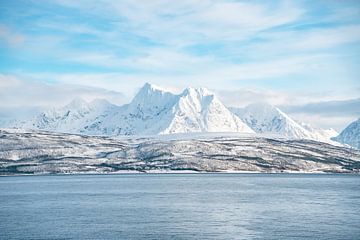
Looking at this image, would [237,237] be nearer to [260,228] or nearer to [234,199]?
[260,228]

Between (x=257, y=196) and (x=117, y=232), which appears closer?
(x=117, y=232)

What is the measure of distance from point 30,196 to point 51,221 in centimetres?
6495

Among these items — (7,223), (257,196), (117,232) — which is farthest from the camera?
(257,196)

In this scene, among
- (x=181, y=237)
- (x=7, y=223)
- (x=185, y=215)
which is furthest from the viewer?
(x=185, y=215)

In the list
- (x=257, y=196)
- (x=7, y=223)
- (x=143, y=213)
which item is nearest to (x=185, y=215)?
(x=143, y=213)

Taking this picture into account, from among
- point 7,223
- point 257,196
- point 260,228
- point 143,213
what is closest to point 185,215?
point 143,213

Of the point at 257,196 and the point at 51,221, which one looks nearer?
the point at 51,221

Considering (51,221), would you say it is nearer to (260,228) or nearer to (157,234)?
(157,234)

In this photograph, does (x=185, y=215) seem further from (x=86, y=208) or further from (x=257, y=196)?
(x=257, y=196)

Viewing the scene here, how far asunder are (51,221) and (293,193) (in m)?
88.7

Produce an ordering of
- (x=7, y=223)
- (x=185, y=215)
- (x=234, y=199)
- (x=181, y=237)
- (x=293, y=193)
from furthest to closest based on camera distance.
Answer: (x=293, y=193) → (x=234, y=199) → (x=185, y=215) → (x=7, y=223) → (x=181, y=237)

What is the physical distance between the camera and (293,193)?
179 metres

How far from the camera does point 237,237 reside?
93.2 m

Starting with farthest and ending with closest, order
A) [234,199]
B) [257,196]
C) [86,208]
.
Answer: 1. [257,196]
2. [234,199]
3. [86,208]
